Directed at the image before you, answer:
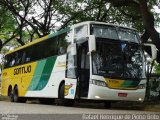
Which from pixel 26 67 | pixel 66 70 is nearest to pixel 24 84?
pixel 26 67

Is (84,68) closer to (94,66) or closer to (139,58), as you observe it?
(94,66)

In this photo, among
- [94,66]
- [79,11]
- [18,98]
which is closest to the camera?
[94,66]

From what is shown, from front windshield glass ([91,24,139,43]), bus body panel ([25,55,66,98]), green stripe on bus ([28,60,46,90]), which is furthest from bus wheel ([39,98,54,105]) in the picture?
front windshield glass ([91,24,139,43])

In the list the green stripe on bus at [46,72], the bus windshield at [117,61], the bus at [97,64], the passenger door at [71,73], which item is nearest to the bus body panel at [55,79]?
the bus at [97,64]

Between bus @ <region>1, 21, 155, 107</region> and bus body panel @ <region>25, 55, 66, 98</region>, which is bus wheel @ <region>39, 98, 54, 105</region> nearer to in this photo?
bus body panel @ <region>25, 55, 66, 98</region>

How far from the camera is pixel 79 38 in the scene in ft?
60.2

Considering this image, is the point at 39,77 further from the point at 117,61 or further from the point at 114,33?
the point at 117,61

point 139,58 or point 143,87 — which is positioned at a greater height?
point 139,58

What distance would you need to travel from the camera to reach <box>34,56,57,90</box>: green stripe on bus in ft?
68.8

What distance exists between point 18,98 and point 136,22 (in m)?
9.30

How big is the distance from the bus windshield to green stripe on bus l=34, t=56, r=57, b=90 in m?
3.79

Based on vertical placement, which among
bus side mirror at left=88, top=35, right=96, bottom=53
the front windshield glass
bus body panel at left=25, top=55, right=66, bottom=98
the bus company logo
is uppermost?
the front windshield glass

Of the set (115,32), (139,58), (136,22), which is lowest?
→ (139,58)

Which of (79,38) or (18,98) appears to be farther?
(18,98)
